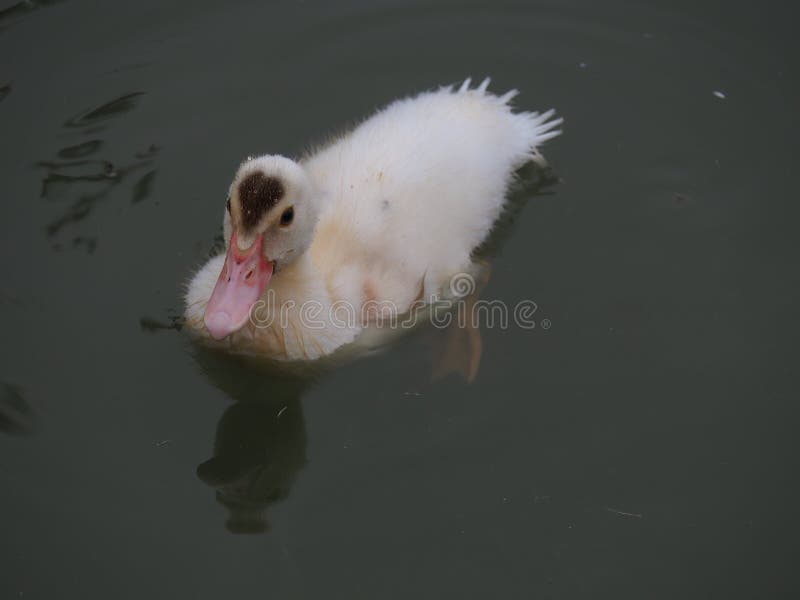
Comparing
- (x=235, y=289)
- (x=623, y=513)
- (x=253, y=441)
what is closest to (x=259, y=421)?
(x=253, y=441)

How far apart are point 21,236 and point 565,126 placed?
8.41ft

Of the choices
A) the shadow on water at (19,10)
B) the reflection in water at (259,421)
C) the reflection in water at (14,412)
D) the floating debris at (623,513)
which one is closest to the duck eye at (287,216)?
the reflection in water at (259,421)

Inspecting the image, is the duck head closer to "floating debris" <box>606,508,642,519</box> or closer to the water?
the water

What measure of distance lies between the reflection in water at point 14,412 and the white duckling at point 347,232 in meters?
0.66

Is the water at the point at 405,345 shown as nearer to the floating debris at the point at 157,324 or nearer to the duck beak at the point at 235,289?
the floating debris at the point at 157,324

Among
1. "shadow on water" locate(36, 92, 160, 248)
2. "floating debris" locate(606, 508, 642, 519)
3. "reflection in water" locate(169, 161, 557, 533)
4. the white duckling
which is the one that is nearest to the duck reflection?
"reflection in water" locate(169, 161, 557, 533)

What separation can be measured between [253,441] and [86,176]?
163 centimetres

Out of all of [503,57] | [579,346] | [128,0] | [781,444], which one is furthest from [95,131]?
[781,444]

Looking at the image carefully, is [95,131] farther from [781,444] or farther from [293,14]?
[781,444]

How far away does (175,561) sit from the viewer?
3.12 metres

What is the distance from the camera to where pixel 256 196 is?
10.3 ft

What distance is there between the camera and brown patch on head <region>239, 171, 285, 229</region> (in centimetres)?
314

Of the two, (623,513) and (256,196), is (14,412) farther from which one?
(623,513)

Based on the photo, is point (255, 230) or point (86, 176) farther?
point (86, 176)
